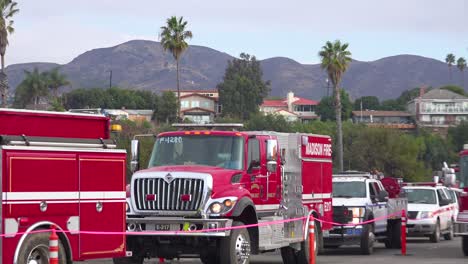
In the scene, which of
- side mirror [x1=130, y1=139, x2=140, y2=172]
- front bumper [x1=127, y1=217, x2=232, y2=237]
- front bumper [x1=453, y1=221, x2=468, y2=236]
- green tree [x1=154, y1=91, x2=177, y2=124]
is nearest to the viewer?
front bumper [x1=127, y1=217, x2=232, y2=237]

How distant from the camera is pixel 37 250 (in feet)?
49.8

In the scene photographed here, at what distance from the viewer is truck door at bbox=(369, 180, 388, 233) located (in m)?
27.9

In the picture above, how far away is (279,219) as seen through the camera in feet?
69.9

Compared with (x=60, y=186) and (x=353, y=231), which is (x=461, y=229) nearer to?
(x=353, y=231)

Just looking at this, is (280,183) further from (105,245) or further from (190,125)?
(105,245)

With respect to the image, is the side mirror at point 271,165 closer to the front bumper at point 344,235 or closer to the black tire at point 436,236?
the front bumper at point 344,235

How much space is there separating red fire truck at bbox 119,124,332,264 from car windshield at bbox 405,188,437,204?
12827 millimetres

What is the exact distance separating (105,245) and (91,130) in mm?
1883

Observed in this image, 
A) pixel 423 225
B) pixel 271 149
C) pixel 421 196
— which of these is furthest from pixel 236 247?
pixel 421 196

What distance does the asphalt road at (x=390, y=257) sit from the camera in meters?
24.3

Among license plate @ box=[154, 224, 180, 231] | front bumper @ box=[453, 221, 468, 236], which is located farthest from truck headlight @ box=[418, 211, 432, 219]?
license plate @ box=[154, 224, 180, 231]

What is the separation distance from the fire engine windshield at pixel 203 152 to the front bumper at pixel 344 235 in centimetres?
691

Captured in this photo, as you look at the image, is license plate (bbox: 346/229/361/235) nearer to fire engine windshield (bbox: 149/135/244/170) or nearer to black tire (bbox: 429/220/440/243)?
fire engine windshield (bbox: 149/135/244/170)

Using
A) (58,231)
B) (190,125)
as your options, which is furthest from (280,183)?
(58,231)
